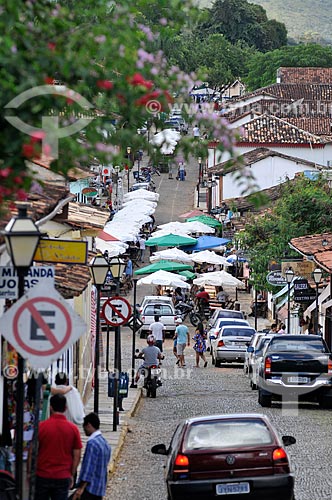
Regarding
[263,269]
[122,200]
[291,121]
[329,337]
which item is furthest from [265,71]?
[329,337]

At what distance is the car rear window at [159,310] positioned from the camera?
44156 millimetres

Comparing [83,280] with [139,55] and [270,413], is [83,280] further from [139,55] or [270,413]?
[139,55]

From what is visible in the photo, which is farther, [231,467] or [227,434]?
[227,434]

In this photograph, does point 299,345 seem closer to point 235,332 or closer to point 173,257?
point 235,332

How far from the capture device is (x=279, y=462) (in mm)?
13531

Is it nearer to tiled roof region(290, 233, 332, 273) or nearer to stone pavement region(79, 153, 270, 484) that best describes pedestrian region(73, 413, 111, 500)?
stone pavement region(79, 153, 270, 484)

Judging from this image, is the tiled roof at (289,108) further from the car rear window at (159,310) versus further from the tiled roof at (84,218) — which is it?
the tiled roof at (84,218)

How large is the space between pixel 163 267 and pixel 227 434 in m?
39.2

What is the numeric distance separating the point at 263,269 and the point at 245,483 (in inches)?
1229

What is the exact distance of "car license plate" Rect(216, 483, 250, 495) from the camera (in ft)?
44.3

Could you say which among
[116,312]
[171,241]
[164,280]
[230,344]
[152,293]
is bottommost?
[230,344]

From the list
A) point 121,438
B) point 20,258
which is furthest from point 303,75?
point 20,258

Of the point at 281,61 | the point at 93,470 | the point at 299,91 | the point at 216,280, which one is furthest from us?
the point at 281,61

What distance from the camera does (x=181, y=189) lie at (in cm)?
8988
